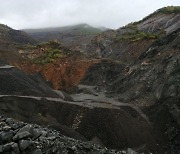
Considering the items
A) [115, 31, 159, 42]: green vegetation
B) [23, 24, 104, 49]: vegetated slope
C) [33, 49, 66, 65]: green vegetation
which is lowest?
[23, 24, 104, 49]: vegetated slope

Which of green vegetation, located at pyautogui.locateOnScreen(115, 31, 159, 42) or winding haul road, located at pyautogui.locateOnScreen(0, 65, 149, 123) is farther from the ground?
green vegetation, located at pyautogui.locateOnScreen(115, 31, 159, 42)

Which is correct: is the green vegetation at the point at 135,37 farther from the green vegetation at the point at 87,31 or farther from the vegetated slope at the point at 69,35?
the green vegetation at the point at 87,31

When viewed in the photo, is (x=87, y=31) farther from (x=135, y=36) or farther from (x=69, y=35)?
(x=135, y=36)

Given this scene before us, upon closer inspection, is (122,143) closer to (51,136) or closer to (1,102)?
(51,136)

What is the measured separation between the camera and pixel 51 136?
61.8 ft

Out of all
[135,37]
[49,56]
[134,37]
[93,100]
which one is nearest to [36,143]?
[93,100]

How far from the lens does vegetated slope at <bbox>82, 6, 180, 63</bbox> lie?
48.2 metres

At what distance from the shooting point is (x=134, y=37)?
171 feet

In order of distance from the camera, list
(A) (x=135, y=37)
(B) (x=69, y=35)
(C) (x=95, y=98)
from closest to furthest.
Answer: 1. (C) (x=95, y=98)
2. (A) (x=135, y=37)
3. (B) (x=69, y=35)

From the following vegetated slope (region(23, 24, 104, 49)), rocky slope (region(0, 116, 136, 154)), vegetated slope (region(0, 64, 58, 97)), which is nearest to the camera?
rocky slope (region(0, 116, 136, 154))

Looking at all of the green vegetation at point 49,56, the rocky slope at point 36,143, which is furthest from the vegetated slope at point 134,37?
the rocky slope at point 36,143

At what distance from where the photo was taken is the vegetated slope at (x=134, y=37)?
158 ft

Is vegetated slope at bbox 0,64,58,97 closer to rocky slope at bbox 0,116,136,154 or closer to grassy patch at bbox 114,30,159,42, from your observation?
rocky slope at bbox 0,116,136,154

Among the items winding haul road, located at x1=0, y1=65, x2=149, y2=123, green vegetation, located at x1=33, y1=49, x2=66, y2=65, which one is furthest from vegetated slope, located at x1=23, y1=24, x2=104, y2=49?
winding haul road, located at x1=0, y1=65, x2=149, y2=123
